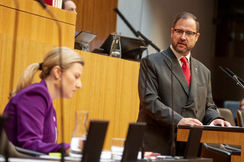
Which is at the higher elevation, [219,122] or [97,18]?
[97,18]

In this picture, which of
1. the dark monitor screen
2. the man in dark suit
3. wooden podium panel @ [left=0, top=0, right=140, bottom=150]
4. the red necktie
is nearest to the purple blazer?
wooden podium panel @ [left=0, top=0, right=140, bottom=150]

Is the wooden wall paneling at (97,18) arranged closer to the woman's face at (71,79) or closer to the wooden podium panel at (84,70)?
the wooden podium panel at (84,70)

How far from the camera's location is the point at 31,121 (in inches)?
54.6

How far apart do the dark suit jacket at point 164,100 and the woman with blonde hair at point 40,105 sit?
0.65 meters

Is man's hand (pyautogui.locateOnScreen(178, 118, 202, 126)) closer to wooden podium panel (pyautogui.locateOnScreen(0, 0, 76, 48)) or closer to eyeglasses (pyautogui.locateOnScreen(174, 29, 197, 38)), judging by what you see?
eyeglasses (pyautogui.locateOnScreen(174, 29, 197, 38))

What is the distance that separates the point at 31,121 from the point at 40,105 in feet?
0.29

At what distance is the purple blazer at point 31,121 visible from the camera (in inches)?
52.3

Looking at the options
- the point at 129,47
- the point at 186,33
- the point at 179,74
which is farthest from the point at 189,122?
the point at 129,47

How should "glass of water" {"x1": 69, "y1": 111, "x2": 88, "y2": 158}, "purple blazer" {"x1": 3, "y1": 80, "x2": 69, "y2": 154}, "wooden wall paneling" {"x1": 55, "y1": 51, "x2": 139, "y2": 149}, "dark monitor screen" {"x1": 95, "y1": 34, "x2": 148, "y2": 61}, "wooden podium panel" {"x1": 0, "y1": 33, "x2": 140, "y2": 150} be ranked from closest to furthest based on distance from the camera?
"glass of water" {"x1": 69, "y1": 111, "x2": 88, "y2": 158}, "purple blazer" {"x1": 3, "y1": 80, "x2": 69, "y2": 154}, "wooden podium panel" {"x1": 0, "y1": 33, "x2": 140, "y2": 150}, "wooden wall paneling" {"x1": 55, "y1": 51, "x2": 139, "y2": 149}, "dark monitor screen" {"x1": 95, "y1": 34, "x2": 148, "y2": 61}

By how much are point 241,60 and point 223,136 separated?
220 inches

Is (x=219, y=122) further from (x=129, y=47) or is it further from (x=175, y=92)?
(x=129, y=47)

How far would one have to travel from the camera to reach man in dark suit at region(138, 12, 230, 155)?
219cm

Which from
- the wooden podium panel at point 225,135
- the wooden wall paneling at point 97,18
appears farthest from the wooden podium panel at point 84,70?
the wooden wall paneling at point 97,18

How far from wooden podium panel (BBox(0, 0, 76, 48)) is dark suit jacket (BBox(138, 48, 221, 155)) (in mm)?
809
